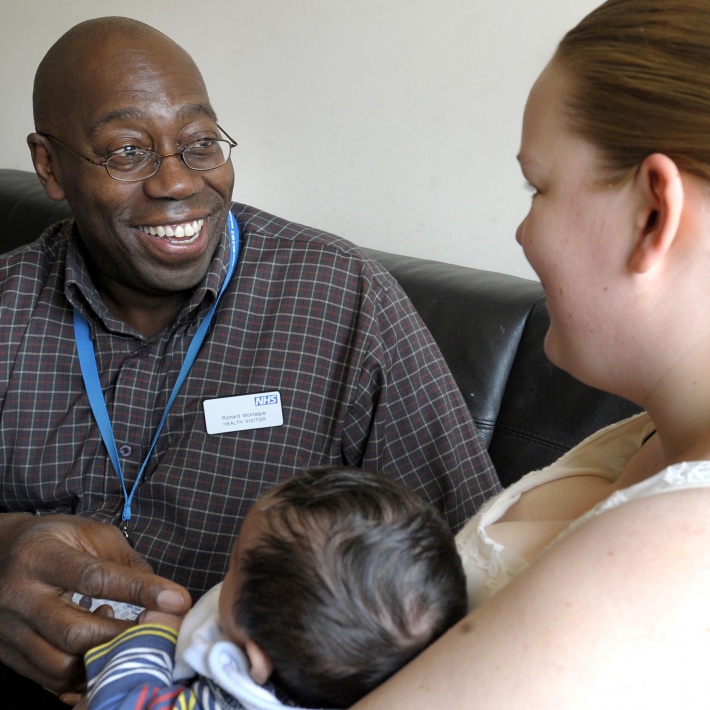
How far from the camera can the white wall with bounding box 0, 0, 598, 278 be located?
2.12m

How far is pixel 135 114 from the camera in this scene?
1543mm

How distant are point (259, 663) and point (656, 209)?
0.64 metres

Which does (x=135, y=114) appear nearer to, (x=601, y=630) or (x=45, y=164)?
(x=45, y=164)

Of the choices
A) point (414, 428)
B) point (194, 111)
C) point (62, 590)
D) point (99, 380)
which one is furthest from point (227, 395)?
point (194, 111)

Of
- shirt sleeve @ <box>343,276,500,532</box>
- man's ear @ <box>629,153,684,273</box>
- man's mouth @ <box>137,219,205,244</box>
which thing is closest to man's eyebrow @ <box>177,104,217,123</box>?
man's mouth @ <box>137,219,205,244</box>

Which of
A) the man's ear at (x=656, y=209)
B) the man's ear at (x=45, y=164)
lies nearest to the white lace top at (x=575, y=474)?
the man's ear at (x=656, y=209)

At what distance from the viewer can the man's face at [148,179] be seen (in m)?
1.55

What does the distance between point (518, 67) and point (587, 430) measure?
1069 millimetres

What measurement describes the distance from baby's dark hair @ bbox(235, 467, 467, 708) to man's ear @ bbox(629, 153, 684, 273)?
15.0 inches

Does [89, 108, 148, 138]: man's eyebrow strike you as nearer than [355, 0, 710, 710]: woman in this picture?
No

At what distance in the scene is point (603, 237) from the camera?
724mm

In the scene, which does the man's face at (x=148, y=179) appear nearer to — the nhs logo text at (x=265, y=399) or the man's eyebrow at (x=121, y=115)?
the man's eyebrow at (x=121, y=115)

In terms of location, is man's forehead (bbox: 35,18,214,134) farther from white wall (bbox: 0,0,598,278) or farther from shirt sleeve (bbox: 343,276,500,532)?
white wall (bbox: 0,0,598,278)

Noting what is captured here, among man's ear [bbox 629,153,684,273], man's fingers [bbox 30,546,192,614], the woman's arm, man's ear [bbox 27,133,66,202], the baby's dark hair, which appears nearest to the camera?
the woman's arm
